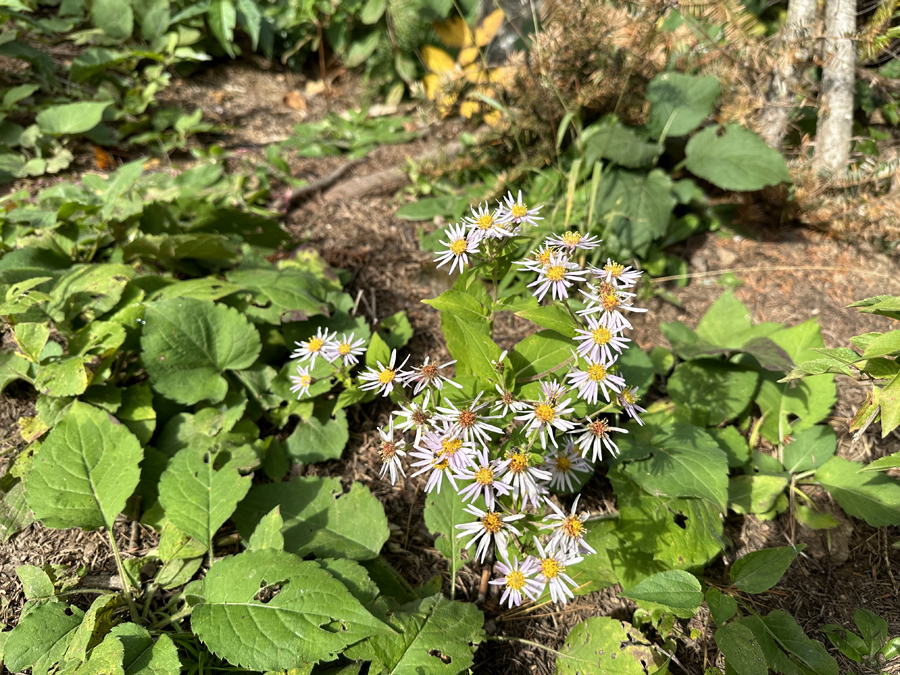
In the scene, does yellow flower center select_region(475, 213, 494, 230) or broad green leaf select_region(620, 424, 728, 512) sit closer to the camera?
yellow flower center select_region(475, 213, 494, 230)

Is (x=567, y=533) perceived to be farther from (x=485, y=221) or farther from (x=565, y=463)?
(x=485, y=221)

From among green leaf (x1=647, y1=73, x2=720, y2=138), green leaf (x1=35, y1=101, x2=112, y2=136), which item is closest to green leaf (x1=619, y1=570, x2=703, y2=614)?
green leaf (x1=647, y1=73, x2=720, y2=138)

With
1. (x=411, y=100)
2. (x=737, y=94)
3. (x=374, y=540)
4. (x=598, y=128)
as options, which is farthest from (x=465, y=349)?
(x=411, y=100)

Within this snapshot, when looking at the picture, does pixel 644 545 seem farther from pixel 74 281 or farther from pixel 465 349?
pixel 74 281

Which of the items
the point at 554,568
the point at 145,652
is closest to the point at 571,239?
the point at 554,568

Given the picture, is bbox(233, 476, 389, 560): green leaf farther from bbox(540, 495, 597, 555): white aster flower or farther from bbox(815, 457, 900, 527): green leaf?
bbox(815, 457, 900, 527): green leaf

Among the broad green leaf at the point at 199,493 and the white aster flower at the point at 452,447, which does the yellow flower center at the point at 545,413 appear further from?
the broad green leaf at the point at 199,493
